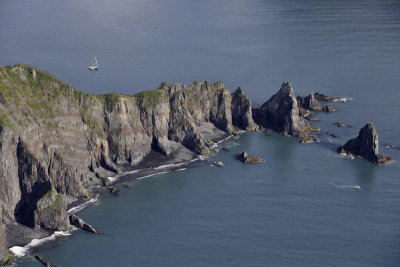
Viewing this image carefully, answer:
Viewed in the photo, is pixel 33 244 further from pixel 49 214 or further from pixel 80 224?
pixel 80 224

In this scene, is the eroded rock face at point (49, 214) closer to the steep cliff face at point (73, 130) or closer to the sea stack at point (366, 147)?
the steep cliff face at point (73, 130)

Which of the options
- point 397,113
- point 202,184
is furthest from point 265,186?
point 397,113

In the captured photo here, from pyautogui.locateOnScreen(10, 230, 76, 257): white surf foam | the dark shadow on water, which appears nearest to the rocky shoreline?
pyautogui.locateOnScreen(10, 230, 76, 257): white surf foam

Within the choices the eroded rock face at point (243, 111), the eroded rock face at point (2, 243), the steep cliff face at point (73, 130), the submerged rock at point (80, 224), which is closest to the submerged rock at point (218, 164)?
the steep cliff face at point (73, 130)

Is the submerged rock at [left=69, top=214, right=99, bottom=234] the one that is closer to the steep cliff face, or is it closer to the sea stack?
the steep cliff face

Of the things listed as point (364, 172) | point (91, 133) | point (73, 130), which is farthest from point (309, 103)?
point (73, 130)

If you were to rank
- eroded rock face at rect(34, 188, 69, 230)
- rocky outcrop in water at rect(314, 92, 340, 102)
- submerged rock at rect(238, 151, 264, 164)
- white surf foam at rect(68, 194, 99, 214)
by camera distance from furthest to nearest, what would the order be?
rocky outcrop in water at rect(314, 92, 340, 102)
submerged rock at rect(238, 151, 264, 164)
white surf foam at rect(68, 194, 99, 214)
eroded rock face at rect(34, 188, 69, 230)
